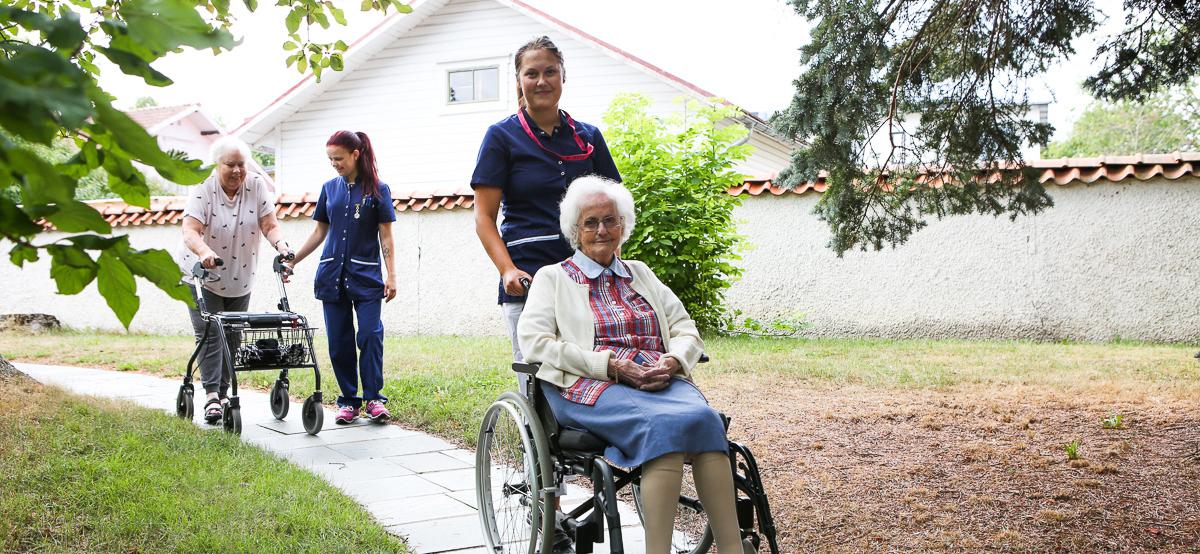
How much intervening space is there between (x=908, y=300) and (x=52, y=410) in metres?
7.61

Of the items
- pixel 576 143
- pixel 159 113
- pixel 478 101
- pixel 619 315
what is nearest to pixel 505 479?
pixel 619 315

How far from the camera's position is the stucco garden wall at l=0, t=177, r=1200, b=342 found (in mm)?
8906

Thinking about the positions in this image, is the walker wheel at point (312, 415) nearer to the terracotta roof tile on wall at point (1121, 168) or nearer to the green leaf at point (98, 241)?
the green leaf at point (98, 241)

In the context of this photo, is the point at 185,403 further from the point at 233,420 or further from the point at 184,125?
the point at 184,125

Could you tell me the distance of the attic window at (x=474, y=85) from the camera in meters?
14.8

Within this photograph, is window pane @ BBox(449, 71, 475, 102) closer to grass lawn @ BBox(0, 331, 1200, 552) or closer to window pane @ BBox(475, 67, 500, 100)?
window pane @ BBox(475, 67, 500, 100)

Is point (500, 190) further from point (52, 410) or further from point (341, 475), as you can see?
point (52, 410)

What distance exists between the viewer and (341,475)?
4.20m

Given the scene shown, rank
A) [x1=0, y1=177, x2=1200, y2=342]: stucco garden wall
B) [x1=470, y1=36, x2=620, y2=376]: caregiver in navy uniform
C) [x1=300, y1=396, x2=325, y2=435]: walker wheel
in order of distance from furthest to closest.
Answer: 1. [x1=0, y1=177, x2=1200, y2=342]: stucco garden wall
2. [x1=300, y1=396, x2=325, y2=435]: walker wheel
3. [x1=470, y1=36, x2=620, y2=376]: caregiver in navy uniform

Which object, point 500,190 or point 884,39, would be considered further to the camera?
point 884,39

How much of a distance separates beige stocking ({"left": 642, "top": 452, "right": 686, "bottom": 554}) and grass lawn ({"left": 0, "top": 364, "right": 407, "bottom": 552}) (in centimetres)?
112

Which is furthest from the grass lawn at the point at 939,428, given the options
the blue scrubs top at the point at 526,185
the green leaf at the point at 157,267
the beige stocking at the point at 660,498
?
the green leaf at the point at 157,267

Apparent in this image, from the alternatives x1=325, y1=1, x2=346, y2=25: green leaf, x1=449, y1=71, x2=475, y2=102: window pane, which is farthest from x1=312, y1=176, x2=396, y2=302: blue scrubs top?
x1=449, y1=71, x2=475, y2=102: window pane

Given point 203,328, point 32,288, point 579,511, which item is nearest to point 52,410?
point 203,328
